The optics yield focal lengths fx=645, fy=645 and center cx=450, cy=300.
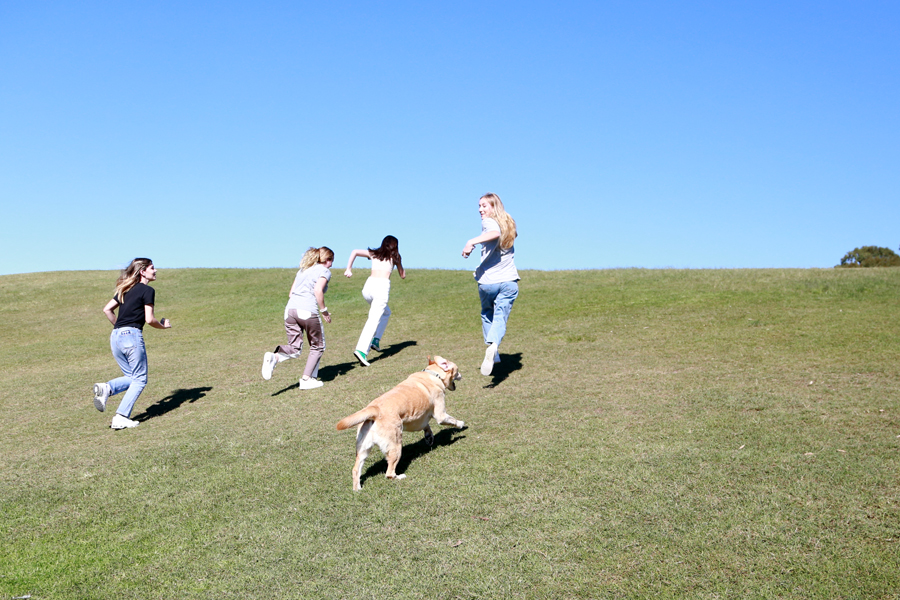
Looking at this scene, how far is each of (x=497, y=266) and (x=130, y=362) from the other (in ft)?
17.5

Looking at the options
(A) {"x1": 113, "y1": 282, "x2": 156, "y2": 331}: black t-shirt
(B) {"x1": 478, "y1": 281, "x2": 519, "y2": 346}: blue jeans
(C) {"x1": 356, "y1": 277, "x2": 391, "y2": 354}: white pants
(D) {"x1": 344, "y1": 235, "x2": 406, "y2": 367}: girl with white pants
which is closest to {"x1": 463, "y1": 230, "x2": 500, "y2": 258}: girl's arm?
(B) {"x1": 478, "y1": 281, "x2": 519, "y2": 346}: blue jeans

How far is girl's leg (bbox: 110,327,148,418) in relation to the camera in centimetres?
895

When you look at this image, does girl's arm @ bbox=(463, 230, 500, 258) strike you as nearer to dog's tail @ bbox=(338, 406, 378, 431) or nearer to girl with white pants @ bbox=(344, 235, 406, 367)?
dog's tail @ bbox=(338, 406, 378, 431)

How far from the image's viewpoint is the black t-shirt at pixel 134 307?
29.3 ft

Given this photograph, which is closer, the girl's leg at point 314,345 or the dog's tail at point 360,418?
the dog's tail at point 360,418

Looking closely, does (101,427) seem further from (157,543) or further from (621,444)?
(621,444)

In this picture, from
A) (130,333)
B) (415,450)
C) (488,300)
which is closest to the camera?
(415,450)

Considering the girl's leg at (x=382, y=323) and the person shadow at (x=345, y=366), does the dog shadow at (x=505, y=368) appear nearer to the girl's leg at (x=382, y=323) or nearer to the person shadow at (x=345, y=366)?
the girl's leg at (x=382, y=323)

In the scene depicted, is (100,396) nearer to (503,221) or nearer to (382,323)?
(382,323)

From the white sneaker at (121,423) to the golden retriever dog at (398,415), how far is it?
454 cm

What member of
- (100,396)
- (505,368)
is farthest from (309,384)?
(505,368)

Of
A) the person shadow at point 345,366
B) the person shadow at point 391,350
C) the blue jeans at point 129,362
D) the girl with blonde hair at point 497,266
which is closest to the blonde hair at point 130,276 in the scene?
the blue jeans at point 129,362

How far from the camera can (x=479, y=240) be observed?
860 cm

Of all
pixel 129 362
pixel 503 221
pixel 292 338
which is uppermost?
pixel 503 221
